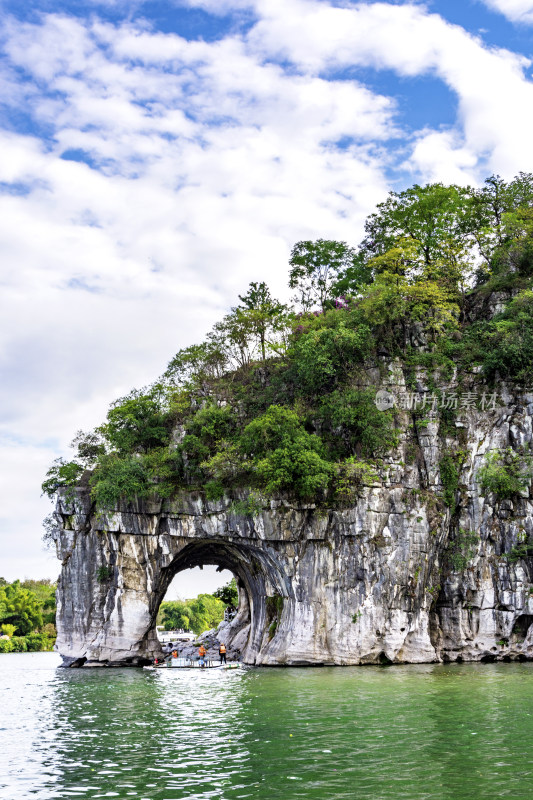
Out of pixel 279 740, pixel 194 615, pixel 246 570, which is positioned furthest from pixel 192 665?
pixel 194 615

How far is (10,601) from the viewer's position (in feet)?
202

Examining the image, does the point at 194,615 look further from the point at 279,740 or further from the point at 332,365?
the point at 279,740

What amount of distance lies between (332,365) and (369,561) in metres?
8.98

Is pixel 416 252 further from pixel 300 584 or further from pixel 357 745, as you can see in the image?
pixel 357 745

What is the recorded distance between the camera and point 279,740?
41.9 feet

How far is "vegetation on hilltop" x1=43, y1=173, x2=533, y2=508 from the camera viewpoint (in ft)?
98.2

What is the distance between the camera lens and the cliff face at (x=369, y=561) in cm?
2805

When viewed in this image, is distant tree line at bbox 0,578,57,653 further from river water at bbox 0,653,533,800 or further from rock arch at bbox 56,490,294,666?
river water at bbox 0,653,533,800

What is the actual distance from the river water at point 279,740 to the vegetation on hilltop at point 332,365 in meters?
9.76

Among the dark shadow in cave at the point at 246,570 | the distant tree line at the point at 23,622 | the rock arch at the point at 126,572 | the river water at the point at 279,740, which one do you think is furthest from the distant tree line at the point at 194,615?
the river water at the point at 279,740

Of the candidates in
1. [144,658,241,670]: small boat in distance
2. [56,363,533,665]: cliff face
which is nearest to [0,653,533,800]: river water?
[56,363,533,665]: cliff face

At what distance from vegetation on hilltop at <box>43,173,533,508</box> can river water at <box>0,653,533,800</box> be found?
9.76 metres

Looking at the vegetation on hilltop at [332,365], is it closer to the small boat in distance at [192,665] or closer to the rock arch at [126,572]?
the rock arch at [126,572]

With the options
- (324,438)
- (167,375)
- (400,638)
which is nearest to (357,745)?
(400,638)
